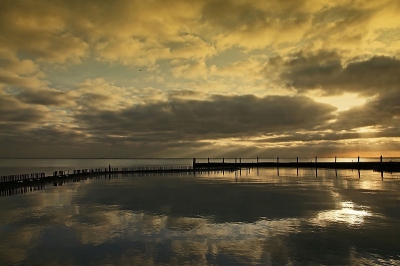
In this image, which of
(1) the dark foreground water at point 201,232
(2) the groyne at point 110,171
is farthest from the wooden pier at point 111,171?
(1) the dark foreground water at point 201,232

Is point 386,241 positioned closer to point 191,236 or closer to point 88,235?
point 191,236

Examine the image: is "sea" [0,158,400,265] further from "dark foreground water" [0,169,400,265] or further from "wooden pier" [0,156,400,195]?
"wooden pier" [0,156,400,195]

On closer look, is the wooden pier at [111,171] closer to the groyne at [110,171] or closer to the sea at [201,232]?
the groyne at [110,171]

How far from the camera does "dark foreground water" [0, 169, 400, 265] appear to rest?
18906 mm

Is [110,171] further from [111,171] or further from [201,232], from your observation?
[201,232]

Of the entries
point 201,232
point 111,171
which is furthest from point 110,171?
point 201,232

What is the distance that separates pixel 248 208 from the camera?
35.8 m

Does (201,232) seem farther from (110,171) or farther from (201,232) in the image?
(110,171)

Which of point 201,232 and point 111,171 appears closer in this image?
point 201,232

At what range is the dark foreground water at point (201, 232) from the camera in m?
18.9

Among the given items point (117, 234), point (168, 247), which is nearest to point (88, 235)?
point (117, 234)

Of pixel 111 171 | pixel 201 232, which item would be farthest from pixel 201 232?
pixel 111 171

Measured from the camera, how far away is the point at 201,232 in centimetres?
2473

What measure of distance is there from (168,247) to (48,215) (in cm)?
1810
